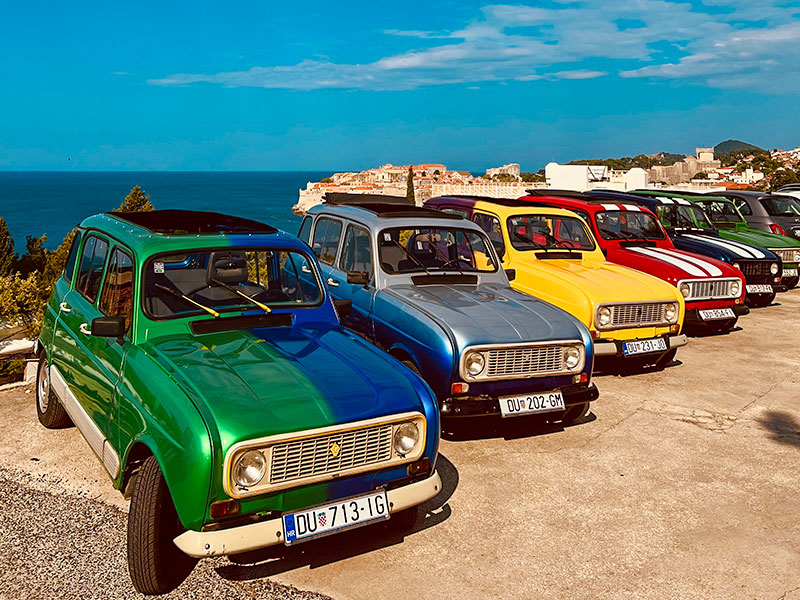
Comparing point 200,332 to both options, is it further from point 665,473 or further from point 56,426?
point 665,473

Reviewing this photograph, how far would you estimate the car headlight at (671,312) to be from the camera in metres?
8.03

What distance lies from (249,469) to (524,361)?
2917mm

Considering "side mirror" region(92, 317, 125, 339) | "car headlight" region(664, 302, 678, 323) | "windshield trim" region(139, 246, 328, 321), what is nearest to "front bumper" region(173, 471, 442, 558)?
"side mirror" region(92, 317, 125, 339)

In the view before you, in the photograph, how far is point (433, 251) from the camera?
745cm

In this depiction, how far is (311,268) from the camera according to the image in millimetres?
5281

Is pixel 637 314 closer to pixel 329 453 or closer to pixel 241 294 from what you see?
pixel 241 294

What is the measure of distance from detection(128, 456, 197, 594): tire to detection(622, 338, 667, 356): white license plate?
5.45 meters

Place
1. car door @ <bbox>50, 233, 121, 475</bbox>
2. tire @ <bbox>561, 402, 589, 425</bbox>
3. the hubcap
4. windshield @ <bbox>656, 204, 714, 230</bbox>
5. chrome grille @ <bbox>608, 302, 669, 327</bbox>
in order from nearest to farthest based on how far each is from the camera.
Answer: car door @ <bbox>50, 233, 121, 475</bbox>, the hubcap, tire @ <bbox>561, 402, 589, 425</bbox>, chrome grille @ <bbox>608, 302, 669, 327</bbox>, windshield @ <bbox>656, 204, 714, 230</bbox>

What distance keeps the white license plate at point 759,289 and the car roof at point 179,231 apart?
9267mm

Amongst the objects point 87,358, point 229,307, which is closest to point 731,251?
point 229,307

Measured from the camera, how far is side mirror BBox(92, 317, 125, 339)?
13.7 feet

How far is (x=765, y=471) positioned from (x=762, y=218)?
11536 mm

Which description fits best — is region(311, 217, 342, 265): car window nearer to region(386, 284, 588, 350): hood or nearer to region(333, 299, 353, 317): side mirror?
region(386, 284, 588, 350): hood

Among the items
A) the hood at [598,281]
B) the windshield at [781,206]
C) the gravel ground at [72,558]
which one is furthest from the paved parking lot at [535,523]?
the windshield at [781,206]
